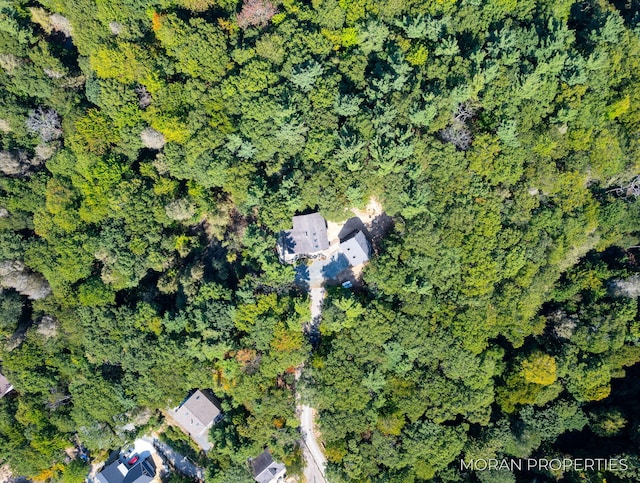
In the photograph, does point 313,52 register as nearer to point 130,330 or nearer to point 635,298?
point 130,330

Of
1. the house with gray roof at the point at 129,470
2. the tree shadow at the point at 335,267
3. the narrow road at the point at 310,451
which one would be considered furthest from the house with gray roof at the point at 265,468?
the tree shadow at the point at 335,267

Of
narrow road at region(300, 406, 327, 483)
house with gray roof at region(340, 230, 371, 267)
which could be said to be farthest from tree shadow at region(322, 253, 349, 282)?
narrow road at region(300, 406, 327, 483)

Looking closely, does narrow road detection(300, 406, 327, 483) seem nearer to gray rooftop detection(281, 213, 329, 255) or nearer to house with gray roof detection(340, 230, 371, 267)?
house with gray roof detection(340, 230, 371, 267)

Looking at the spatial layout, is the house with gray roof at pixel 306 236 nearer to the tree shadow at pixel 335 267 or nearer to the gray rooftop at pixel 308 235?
the gray rooftop at pixel 308 235

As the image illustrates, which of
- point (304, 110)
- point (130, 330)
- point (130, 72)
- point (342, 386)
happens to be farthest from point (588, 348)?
point (130, 72)

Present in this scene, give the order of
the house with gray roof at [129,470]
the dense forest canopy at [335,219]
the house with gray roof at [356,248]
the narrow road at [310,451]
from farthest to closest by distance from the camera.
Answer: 1. the house with gray roof at [129,470]
2. the narrow road at [310,451]
3. the house with gray roof at [356,248]
4. the dense forest canopy at [335,219]

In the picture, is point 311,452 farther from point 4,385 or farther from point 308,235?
point 4,385

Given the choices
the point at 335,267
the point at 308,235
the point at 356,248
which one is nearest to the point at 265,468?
the point at 335,267
